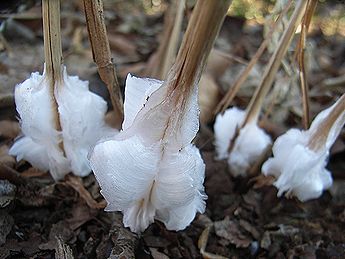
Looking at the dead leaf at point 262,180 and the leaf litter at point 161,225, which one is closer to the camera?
the leaf litter at point 161,225

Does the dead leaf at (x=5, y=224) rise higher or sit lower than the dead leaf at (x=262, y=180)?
lower

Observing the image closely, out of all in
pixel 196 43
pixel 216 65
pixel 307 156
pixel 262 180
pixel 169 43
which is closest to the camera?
pixel 196 43

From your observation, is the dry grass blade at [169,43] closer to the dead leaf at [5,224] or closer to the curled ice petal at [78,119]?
the curled ice petal at [78,119]

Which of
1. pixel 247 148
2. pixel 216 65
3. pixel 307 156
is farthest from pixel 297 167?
→ pixel 216 65

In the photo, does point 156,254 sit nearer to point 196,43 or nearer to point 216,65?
point 196,43

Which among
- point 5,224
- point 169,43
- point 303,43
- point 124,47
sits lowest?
point 5,224

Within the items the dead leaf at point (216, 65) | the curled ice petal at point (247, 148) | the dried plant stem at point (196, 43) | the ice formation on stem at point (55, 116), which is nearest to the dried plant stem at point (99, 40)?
the ice formation on stem at point (55, 116)

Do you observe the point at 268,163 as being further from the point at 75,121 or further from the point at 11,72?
the point at 11,72
